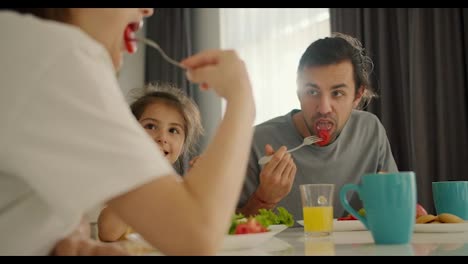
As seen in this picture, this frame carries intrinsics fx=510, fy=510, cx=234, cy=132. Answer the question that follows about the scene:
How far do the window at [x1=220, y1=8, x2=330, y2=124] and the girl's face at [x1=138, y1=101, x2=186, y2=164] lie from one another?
187cm

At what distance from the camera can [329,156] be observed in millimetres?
2121

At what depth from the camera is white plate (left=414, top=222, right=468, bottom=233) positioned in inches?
46.4

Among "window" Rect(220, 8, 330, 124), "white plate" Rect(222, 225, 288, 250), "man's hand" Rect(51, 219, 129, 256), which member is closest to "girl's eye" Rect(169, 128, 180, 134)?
"white plate" Rect(222, 225, 288, 250)

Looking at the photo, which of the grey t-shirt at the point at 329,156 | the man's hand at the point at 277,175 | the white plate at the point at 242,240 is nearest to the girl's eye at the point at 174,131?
the grey t-shirt at the point at 329,156

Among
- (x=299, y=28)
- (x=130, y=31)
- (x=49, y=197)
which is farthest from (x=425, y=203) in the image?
(x=49, y=197)

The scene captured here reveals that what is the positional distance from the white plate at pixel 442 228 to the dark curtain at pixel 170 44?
3.60 m

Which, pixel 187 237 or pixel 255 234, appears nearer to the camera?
pixel 187 237

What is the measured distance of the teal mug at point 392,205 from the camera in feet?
3.14

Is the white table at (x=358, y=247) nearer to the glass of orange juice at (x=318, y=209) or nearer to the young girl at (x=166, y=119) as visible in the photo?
the glass of orange juice at (x=318, y=209)

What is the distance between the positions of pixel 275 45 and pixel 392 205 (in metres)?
3.31

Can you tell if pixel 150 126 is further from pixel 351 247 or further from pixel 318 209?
pixel 351 247

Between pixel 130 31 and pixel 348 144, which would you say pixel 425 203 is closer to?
pixel 348 144

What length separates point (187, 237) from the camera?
24.9 inches

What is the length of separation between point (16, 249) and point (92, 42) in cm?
28
